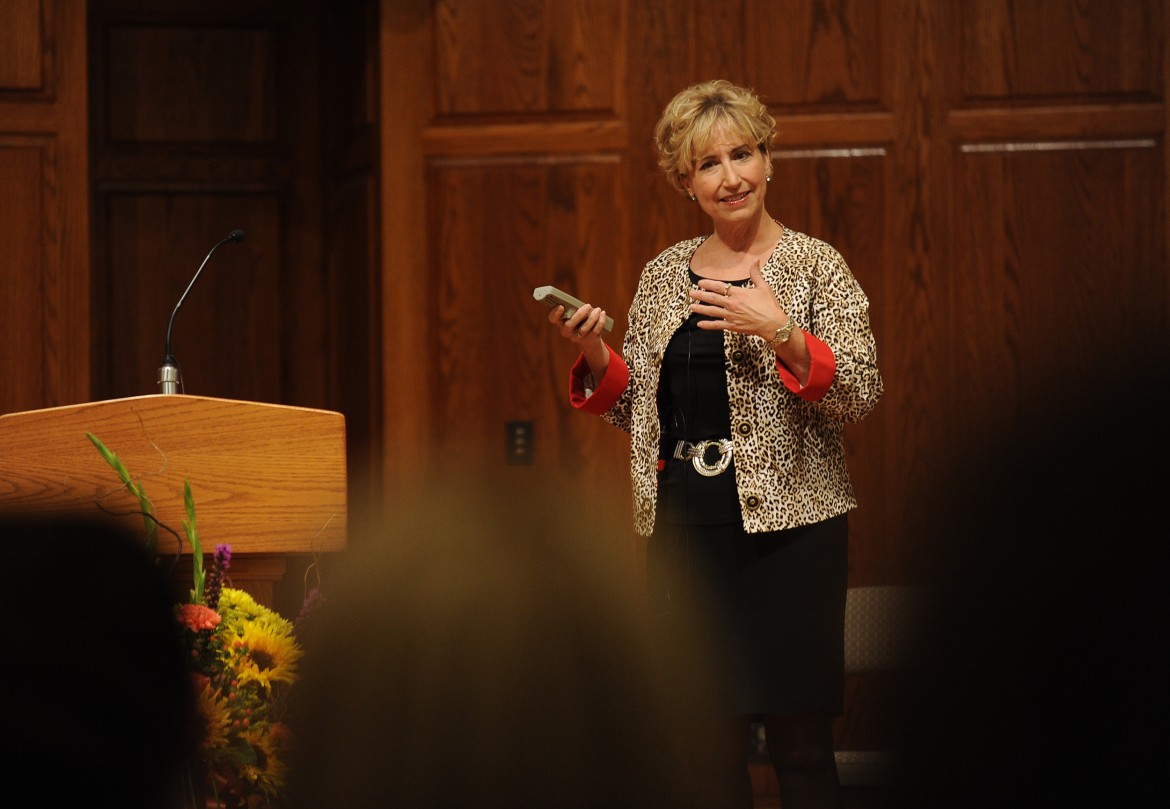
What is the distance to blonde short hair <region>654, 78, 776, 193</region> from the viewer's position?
2.02 metres

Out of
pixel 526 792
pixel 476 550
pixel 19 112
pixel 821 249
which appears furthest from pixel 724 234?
pixel 19 112

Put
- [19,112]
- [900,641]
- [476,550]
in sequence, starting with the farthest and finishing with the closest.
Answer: [19,112], [476,550], [900,641]

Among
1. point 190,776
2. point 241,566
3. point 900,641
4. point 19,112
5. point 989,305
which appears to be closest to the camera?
point 900,641

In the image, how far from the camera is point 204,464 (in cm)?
185

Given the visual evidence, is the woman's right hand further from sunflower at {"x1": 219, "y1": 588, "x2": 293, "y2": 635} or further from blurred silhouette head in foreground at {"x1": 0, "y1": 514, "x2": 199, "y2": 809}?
blurred silhouette head in foreground at {"x1": 0, "y1": 514, "x2": 199, "y2": 809}

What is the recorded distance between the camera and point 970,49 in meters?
3.24

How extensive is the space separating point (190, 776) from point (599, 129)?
245cm

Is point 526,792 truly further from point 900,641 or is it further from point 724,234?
point 724,234

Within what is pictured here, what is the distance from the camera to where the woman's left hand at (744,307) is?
71.0 inches

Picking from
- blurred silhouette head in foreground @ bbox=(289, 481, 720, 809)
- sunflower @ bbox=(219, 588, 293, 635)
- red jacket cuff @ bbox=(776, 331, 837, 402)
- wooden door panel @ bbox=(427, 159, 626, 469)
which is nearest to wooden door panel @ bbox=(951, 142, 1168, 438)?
wooden door panel @ bbox=(427, 159, 626, 469)

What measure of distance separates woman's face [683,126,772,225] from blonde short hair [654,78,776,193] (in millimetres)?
13

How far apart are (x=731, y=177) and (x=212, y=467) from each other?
3.00 feet

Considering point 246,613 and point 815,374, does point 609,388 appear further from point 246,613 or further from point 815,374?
point 246,613

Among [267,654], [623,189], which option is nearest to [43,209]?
[623,189]
